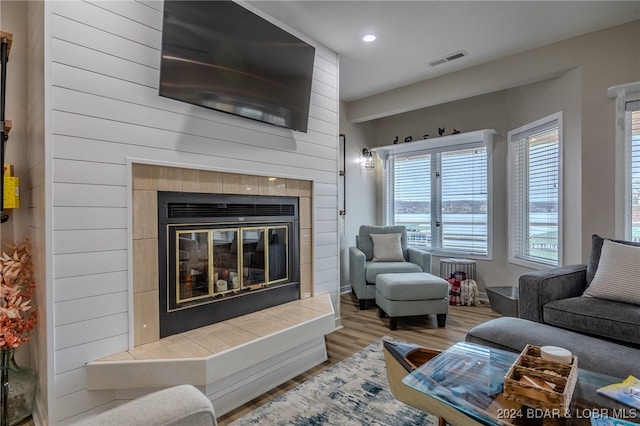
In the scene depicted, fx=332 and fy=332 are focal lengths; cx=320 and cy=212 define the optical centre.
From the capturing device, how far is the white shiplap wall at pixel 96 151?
5.16 feet

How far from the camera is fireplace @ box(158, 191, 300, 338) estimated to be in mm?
1992

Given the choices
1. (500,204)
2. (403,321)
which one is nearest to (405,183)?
(500,204)

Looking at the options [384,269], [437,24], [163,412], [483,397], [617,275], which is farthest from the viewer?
[384,269]

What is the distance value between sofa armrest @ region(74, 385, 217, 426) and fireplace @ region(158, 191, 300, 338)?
53.8 inches

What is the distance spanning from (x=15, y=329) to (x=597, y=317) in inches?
128

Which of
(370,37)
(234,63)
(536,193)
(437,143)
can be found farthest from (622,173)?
(234,63)

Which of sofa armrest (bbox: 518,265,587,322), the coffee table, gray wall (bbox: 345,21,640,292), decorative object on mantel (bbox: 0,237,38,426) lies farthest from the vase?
gray wall (bbox: 345,21,640,292)

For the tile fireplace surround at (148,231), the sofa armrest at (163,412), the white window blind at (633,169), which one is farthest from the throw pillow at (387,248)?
the sofa armrest at (163,412)

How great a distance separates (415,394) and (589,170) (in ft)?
8.79

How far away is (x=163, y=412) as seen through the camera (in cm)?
66

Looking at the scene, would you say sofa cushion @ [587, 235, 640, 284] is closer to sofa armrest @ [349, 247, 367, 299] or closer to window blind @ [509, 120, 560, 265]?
window blind @ [509, 120, 560, 265]

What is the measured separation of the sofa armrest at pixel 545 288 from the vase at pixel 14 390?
3.10 meters

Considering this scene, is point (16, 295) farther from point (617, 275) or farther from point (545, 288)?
point (617, 275)

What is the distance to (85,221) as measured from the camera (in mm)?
1645
